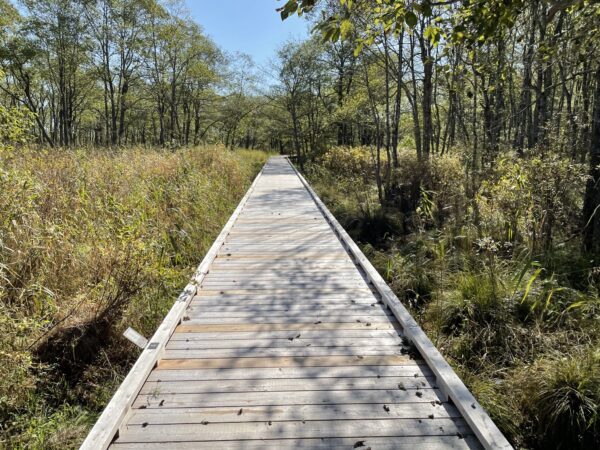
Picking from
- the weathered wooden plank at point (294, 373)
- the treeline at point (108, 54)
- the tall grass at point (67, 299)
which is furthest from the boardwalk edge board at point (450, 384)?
the treeline at point (108, 54)

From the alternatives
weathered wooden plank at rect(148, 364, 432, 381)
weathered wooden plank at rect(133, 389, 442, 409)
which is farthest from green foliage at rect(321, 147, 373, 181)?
weathered wooden plank at rect(133, 389, 442, 409)

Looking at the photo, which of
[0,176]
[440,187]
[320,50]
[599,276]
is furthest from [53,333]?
[320,50]

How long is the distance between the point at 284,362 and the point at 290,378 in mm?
215

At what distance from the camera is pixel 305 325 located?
12.1 ft

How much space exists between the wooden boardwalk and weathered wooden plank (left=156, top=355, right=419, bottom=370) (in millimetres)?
13

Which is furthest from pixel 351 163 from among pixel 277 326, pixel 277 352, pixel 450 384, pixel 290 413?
pixel 290 413

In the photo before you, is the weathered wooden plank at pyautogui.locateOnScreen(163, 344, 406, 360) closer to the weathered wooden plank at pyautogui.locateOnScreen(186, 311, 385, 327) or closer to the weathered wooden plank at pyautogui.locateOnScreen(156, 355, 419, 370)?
the weathered wooden plank at pyautogui.locateOnScreen(156, 355, 419, 370)

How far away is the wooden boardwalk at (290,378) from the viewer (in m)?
2.26

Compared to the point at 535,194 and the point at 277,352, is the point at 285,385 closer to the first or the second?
the point at 277,352

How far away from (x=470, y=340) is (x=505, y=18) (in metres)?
2.97

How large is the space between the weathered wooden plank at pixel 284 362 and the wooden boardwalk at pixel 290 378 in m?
0.01

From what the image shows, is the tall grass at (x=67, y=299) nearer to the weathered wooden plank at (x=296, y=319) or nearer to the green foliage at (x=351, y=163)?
the weathered wooden plank at (x=296, y=319)

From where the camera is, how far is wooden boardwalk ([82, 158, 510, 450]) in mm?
2260

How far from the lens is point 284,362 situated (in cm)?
303
